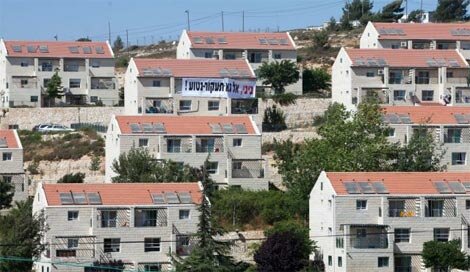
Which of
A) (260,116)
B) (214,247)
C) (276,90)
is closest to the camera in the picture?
(214,247)

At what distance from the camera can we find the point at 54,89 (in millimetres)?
97562

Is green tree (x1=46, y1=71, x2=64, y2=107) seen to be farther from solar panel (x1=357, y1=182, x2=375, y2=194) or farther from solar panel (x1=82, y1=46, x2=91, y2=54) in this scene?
solar panel (x1=357, y1=182, x2=375, y2=194)

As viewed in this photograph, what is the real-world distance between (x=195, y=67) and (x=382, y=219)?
2553 cm

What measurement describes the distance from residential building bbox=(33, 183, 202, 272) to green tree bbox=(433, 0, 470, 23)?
2452 inches

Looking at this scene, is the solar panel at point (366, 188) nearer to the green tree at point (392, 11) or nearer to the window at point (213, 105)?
the window at point (213, 105)

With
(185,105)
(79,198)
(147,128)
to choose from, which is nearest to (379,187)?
(79,198)

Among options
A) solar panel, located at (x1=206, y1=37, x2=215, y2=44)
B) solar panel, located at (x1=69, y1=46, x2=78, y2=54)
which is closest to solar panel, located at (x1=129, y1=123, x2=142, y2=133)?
solar panel, located at (x1=69, y1=46, x2=78, y2=54)

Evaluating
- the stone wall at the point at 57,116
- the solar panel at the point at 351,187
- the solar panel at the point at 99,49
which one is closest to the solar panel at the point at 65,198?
the solar panel at the point at 351,187

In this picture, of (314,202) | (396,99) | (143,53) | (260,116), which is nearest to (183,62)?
(260,116)

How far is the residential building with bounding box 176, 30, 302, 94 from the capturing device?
3979 inches

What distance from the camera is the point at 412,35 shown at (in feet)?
336

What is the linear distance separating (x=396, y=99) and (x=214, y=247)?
99.8 ft

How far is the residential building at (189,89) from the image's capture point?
91125 mm

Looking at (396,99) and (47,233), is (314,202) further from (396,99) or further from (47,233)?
(396,99)
